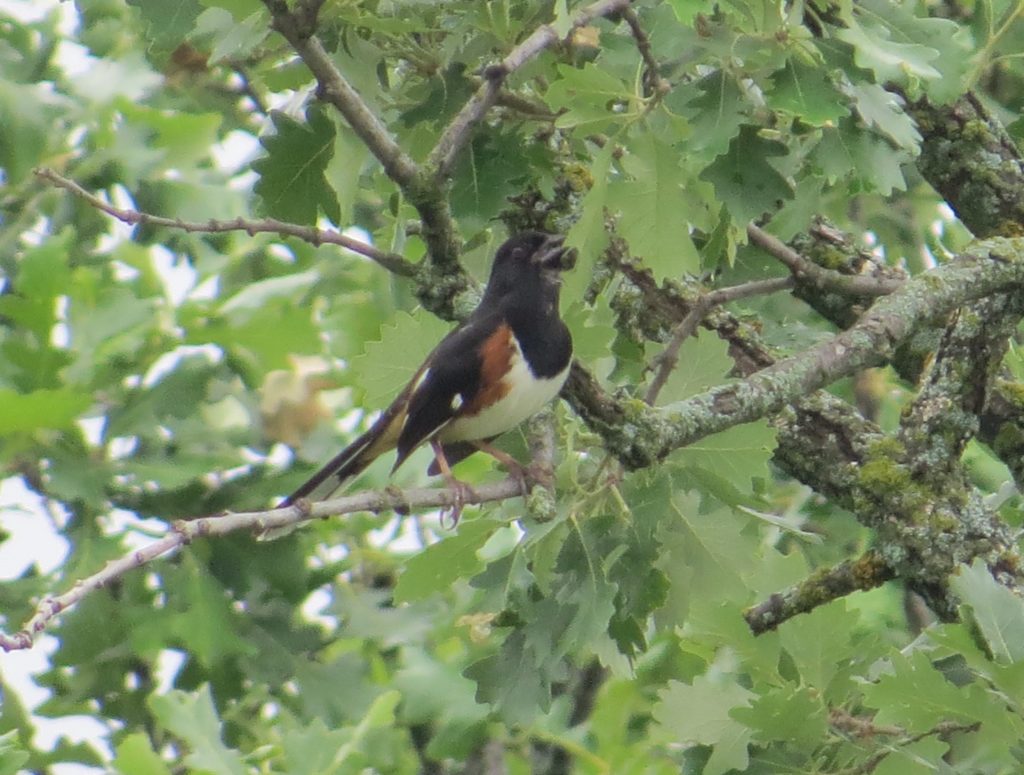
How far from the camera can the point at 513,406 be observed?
3641 mm

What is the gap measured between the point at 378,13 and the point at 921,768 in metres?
1.71

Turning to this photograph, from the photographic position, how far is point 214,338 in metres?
5.99

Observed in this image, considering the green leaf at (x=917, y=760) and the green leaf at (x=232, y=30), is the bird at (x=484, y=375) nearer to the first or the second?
the green leaf at (x=232, y=30)

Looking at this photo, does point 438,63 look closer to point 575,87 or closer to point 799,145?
point 575,87

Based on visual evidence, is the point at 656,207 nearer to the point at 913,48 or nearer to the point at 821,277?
the point at 913,48

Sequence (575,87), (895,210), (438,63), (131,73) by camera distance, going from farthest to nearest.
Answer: (131,73)
(895,210)
(438,63)
(575,87)

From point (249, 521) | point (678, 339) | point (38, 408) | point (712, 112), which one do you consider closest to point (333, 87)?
point (712, 112)

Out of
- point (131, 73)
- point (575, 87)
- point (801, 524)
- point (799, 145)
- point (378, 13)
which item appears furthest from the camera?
point (131, 73)

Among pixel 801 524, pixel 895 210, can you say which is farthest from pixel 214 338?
pixel 895 210

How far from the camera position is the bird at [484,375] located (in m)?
3.70

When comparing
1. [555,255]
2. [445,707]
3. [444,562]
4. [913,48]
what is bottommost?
[445,707]

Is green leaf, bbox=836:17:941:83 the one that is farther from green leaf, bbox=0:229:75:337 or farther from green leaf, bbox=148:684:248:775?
green leaf, bbox=0:229:75:337

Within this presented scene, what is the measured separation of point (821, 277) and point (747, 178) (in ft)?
1.92

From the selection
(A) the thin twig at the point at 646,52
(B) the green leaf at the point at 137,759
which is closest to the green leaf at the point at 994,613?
(A) the thin twig at the point at 646,52
